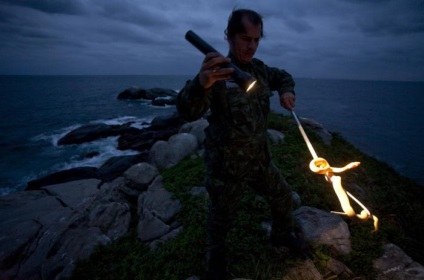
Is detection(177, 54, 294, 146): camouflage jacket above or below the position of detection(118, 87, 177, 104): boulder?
above

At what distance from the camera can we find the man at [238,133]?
2.82 metres

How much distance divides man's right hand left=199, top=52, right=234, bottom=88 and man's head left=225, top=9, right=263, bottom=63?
3.36ft

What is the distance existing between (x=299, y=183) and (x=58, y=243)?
6.36 metres

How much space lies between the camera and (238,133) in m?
3.12

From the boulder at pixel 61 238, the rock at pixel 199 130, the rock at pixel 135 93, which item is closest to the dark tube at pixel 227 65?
the boulder at pixel 61 238

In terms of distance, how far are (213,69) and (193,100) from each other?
0.41m

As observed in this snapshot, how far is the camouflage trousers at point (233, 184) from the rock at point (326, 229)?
1081 millimetres

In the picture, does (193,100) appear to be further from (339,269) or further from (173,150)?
(173,150)

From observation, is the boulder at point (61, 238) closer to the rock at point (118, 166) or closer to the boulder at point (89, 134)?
the rock at point (118, 166)

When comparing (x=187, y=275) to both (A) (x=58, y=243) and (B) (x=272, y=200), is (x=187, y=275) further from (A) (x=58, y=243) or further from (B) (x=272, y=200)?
(A) (x=58, y=243)

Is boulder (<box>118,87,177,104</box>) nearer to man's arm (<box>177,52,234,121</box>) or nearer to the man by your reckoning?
the man

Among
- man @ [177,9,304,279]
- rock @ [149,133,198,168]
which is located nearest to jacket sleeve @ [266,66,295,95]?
man @ [177,9,304,279]

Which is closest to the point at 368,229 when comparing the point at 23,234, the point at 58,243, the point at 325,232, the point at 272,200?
the point at 325,232

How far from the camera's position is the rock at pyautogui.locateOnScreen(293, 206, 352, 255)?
4562 mm
